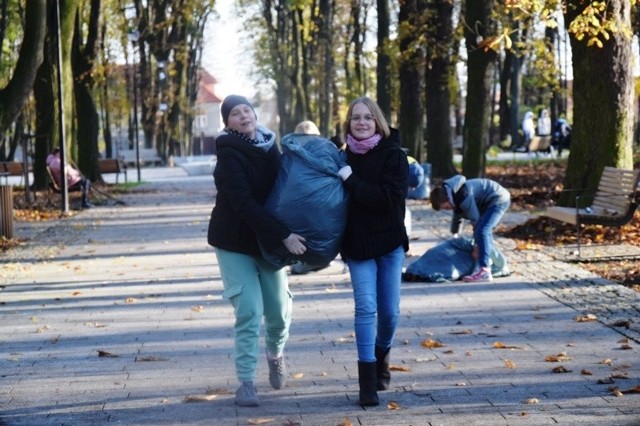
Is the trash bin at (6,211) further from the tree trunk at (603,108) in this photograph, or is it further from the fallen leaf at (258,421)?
the fallen leaf at (258,421)

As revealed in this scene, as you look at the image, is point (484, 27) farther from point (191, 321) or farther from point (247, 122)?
point (247, 122)

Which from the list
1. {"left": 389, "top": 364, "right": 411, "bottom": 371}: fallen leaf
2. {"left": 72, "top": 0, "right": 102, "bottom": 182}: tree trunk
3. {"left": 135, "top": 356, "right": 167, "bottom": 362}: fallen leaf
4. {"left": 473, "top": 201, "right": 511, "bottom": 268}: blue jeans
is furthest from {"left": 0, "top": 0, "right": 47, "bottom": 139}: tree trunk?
{"left": 72, "top": 0, "right": 102, "bottom": 182}: tree trunk

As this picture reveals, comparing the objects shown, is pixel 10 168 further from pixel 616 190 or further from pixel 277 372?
pixel 277 372

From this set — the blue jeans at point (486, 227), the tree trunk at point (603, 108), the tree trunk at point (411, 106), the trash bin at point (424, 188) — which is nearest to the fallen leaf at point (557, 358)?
the blue jeans at point (486, 227)

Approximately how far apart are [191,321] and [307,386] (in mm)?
3214

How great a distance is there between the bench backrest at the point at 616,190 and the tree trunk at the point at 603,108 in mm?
1079

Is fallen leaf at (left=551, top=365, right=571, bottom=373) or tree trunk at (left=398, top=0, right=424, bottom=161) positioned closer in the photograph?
fallen leaf at (left=551, top=365, right=571, bottom=373)

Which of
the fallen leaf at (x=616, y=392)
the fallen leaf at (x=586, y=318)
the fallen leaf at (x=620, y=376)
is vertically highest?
the fallen leaf at (x=616, y=392)

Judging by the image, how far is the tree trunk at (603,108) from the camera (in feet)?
58.0

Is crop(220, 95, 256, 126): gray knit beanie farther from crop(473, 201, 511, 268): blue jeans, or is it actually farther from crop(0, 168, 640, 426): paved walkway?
crop(473, 201, 511, 268): blue jeans

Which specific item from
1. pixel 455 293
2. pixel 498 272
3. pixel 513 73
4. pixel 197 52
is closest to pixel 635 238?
pixel 498 272

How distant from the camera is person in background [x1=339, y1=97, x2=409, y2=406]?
7.30 meters

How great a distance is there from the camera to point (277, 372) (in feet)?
25.6

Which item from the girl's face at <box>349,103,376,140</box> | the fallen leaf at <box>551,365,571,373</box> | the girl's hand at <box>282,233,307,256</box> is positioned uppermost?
the girl's face at <box>349,103,376,140</box>
